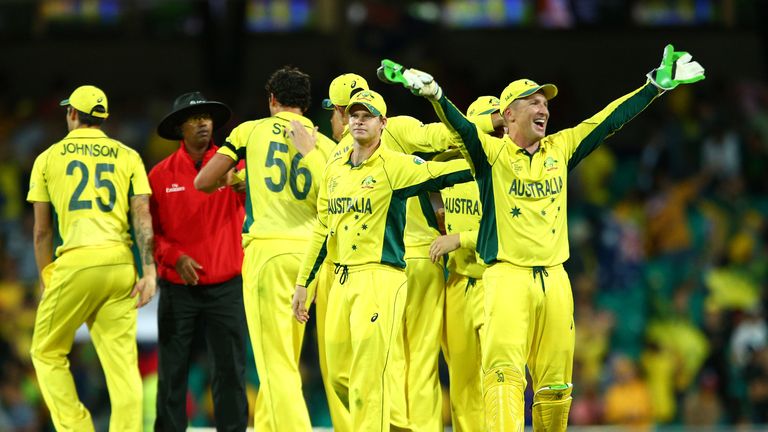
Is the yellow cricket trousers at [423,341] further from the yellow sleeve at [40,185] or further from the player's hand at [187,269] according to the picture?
the yellow sleeve at [40,185]

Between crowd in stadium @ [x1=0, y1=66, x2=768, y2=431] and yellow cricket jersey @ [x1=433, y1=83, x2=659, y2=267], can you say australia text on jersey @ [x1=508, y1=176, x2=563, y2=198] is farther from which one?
crowd in stadium @ [x1=0, y1=66, x2=768, y2=431]

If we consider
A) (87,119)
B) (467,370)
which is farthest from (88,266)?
(467,370)

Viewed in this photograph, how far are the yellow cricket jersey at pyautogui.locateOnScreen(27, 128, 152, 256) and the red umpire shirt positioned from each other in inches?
15.1

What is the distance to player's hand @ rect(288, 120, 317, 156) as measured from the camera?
8688mm

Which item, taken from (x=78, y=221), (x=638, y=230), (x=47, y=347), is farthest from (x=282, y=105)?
(x=638, y=230)

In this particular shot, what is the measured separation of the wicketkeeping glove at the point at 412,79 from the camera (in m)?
7.40

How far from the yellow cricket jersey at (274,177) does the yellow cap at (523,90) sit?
1395 mm

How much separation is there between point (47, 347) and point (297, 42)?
1161 centimetres

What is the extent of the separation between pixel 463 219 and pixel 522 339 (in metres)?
1.48

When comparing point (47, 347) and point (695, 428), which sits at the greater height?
point (47, 347)

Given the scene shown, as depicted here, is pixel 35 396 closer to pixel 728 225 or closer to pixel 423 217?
pixel 423 217

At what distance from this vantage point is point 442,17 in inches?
790

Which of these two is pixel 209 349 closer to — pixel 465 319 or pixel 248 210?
pixel 248 210

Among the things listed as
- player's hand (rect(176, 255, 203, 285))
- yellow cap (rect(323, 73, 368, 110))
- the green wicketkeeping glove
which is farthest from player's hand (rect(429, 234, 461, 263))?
player's hand (rect(176, 255, 203, 285))
